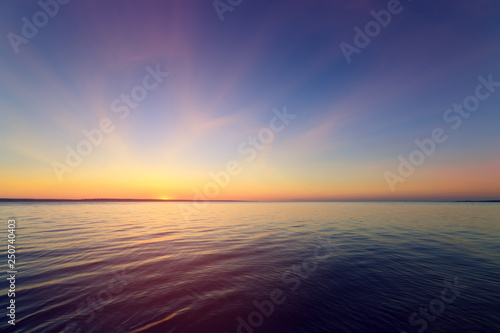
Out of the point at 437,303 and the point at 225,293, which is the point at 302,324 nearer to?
the point at 225,293

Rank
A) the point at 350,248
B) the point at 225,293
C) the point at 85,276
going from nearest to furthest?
the point at 225,293 < the point at 85,276 < the point at 350,248

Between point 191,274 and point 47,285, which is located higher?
point 47,285

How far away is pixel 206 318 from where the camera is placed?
683cm

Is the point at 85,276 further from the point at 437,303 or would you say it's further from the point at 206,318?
the point at 437,303

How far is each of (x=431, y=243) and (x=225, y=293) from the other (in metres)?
19.4

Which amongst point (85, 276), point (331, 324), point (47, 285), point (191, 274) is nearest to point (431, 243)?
point (331, 324)

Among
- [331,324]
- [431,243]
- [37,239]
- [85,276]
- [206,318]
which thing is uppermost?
[37,239]

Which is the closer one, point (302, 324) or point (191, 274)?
point (302, 324)

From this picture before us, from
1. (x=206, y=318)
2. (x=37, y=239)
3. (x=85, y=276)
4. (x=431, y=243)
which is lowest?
(x=431, y=243)

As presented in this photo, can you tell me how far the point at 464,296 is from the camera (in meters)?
8.15

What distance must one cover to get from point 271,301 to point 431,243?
17912mm

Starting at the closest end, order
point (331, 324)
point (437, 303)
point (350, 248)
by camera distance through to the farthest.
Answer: point (331, 324), point (437, 303), point (350, 248)

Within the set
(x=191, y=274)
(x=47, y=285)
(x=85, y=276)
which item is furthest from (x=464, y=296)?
(x=47, y=285)

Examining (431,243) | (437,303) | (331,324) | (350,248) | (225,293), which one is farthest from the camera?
(431,243)
